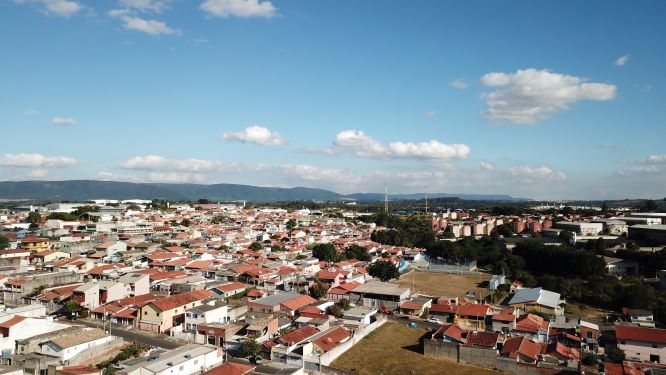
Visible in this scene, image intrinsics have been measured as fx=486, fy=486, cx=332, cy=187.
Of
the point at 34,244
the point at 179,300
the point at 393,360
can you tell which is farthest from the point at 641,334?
the point at 34,244

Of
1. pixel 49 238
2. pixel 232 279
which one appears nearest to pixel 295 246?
pixel 232 279

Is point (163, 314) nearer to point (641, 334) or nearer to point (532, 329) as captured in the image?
point (532, 329)

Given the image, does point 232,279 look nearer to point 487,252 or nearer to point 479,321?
point 479,321

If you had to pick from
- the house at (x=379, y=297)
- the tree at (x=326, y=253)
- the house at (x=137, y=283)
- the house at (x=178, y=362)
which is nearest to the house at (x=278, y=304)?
the house at (x=379, y=297)

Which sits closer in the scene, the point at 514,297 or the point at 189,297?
the point at 189,297

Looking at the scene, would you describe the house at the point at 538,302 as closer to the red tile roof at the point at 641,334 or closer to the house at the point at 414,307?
the house at the point at 414,307

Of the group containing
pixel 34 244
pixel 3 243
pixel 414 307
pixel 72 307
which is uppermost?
pixel 3 243
